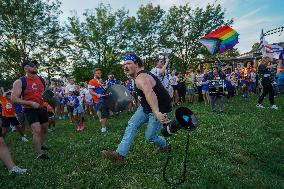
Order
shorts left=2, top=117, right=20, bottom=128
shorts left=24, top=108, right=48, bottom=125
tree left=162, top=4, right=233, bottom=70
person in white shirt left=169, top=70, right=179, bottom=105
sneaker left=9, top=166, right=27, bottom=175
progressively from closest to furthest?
1. sneaker left=9, top=166, right=27, bottom=175
2. shorts left=24, top=108, right=48, bottom=125
3. shorts left=2, top=117, right=20, bottom=128
4. person in white shirt left=169, top=70, right=179, bottom=105
5. tree left=162, top=4, right=233, bottom=70

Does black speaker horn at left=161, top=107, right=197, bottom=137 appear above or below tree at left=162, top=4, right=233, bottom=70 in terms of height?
below

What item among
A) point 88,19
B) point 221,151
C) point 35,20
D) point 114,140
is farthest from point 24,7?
point 221,151

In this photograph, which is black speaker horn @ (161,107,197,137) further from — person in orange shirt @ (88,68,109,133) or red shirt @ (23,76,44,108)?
person in orange shirt @ (88,68,109,133)

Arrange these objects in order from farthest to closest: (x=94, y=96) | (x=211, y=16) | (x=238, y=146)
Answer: (x=211, y=16)
(x=94, y=96)
(x=238, y=146)

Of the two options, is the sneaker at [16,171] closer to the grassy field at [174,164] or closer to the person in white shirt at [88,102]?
the grassy field at [174,164]

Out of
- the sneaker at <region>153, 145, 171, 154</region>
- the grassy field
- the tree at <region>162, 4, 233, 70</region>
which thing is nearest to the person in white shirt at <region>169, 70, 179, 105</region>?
the grassy field

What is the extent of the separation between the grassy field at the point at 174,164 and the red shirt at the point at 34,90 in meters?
1.44

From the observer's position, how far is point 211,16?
1957 inches

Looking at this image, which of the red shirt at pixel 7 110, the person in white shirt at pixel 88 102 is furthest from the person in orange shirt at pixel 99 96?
the person in white shirt at pixel 88 102

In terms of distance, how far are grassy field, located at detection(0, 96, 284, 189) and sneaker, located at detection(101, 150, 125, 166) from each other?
143 mm

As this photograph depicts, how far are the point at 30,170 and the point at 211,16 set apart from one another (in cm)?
4761

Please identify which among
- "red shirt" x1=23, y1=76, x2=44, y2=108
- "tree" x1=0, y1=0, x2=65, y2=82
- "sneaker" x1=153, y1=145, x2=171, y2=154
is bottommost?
"sneaker" x1=153, y1=145, x2=171, y2=154

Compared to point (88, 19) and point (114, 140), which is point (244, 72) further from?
point (88, 19)

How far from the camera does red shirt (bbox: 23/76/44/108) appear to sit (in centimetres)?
719
